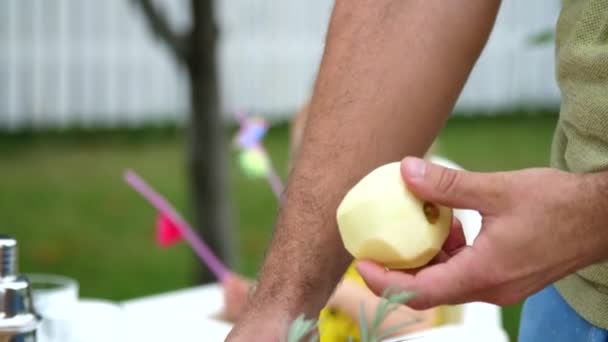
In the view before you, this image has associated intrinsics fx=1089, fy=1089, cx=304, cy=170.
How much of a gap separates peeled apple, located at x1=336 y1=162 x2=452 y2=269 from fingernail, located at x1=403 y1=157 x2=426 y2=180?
11mm

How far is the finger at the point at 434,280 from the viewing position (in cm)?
84

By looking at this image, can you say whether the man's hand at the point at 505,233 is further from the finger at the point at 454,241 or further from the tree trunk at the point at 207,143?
the tree trunk at the point at 207,143

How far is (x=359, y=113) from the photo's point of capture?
3.67 ft

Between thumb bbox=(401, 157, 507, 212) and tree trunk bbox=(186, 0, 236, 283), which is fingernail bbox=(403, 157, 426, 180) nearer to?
thumb bbox=(401, 157, 507, 212)

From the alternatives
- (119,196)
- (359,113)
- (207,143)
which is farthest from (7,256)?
(119,196)

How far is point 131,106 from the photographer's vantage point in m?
7.33

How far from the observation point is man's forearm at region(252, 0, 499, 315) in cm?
110

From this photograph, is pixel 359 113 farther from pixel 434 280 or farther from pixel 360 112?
pixel 434 280

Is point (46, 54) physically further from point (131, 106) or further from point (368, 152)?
point (368, 152)

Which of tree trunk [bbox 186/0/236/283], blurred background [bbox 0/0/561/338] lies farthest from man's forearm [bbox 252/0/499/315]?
blurred background [bbox 0/0/561/338]

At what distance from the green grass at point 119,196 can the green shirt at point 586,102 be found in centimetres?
218

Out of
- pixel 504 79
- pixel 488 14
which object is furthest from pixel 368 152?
pixel 504 79

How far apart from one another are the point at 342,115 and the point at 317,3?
22.2 ft

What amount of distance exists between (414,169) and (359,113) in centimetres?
30
